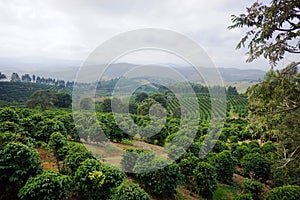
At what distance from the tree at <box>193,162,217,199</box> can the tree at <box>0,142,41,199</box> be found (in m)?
6.96

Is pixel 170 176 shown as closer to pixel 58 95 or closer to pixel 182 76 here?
pixel 182 76

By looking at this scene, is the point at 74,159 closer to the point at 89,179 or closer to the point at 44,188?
the point at 89,179

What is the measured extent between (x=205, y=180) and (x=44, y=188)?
6.92 metres

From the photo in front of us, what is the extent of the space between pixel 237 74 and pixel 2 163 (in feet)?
683

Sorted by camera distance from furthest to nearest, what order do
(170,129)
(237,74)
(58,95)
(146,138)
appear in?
(237,74) < (58,95) < (170,129) < (146,138)

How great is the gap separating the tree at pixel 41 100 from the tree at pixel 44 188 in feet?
110

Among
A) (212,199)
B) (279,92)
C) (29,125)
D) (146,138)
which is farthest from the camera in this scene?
(146,138)

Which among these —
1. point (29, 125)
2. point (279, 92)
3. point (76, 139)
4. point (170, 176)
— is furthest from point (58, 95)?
point (279, 92)

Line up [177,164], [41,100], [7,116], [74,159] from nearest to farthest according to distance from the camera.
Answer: [74,159], [177,164], [7,116], [41,100]

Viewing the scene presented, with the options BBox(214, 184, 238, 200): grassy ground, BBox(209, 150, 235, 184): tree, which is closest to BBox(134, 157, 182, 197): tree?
BBox(214, 184, 238, 200): grassy ground

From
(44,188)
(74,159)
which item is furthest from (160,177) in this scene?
(44,188)

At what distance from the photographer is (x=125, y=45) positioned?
8.61 metres

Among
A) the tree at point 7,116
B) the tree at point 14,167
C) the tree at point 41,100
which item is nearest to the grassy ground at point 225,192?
the tree at point 14,167

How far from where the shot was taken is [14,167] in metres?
6.63
